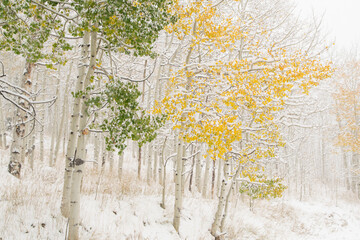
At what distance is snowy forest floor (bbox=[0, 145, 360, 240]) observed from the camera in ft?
15.1

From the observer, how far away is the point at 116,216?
601 cm

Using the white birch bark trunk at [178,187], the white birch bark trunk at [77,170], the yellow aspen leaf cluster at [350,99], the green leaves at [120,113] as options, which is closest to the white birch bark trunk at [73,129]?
the white birch bark trunk at [77,170]

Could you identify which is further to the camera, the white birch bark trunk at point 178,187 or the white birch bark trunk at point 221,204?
the white birch bark trunk at point 221,204

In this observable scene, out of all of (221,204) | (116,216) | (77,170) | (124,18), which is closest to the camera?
(124,18)

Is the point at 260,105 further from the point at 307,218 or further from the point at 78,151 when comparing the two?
the point at 307,218

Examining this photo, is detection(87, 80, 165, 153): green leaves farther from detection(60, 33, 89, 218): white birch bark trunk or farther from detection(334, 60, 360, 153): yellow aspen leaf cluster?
detection(334, 60, 360, 153): yellow aspen leaf cluster

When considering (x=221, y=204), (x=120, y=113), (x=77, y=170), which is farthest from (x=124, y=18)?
(x=221, y=204)

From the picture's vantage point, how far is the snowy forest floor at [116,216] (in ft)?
15.1

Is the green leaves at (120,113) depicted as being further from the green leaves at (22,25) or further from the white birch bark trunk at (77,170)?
the green leaves at (22,25)

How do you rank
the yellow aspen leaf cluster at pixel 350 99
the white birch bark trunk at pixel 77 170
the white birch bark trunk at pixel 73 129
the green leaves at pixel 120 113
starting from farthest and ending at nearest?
the yellow aspen leaf cluster at pixel 350 99 → the white birch bark trunk at pixel 73 129 → the white birch bark trunk at pixel 77 170 → the green leaves at pixel 120 113

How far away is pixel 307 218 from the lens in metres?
13.7

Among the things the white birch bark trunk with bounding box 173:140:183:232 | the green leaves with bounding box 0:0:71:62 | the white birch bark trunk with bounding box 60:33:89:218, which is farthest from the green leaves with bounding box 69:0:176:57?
the white birch bark trunk with bounding box 173:140:183:232

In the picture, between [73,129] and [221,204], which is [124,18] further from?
[221,204]

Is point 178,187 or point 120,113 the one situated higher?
point 120,113
